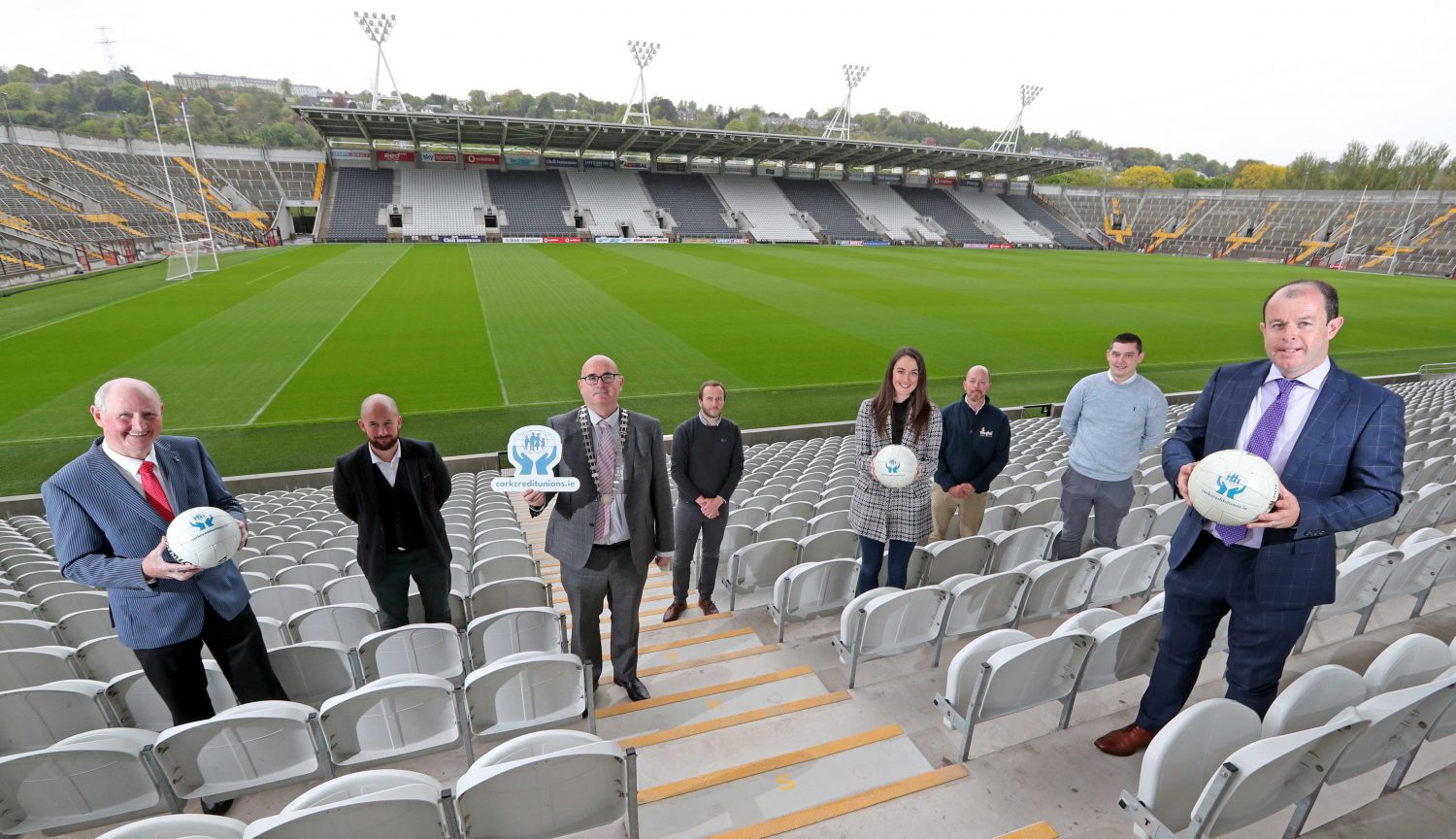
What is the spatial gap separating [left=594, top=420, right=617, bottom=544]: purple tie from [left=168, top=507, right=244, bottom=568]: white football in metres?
1.62

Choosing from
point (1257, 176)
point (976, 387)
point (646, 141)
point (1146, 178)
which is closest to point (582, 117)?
point (646, 141)

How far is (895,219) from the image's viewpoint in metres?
60.2

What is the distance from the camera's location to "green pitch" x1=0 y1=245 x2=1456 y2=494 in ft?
43.4

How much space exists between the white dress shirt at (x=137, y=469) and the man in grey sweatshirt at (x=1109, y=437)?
5.44 metres

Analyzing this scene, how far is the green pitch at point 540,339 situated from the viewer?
520 inches

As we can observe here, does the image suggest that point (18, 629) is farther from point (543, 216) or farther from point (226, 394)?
point (543, 216)

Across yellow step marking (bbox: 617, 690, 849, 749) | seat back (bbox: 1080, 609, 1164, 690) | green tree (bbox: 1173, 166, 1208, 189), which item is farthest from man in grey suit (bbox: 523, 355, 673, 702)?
green tree (bbox: 1173, 166, 1208, 189)

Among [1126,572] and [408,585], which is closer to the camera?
[408,585]

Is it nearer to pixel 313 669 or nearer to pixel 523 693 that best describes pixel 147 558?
pixel 313 669

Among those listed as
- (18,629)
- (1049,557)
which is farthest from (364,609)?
(1049,557)

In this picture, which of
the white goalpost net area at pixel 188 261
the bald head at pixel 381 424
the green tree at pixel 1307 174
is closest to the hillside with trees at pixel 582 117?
the green tree at pixel 1307 174

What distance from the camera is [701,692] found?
3701 mm

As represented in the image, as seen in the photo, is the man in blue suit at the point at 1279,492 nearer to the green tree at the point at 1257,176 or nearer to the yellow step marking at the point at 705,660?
the yellow step marking at the point at 705,660

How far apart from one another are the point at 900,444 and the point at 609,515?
1893 millimetres
